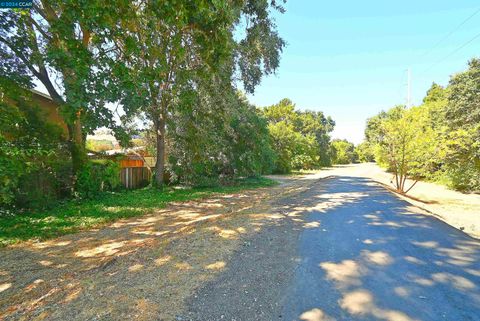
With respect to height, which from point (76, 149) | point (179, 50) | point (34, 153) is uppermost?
point (179, 50)

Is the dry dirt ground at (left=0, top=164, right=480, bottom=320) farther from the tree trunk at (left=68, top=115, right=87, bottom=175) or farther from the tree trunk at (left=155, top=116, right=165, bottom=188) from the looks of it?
the tree trunk at (left=155, top=116, right=165, bottom=188)

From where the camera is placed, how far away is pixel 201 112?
41.6 feet

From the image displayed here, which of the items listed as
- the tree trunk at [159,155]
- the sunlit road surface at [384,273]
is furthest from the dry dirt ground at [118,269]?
the tree trunk at [159,155]

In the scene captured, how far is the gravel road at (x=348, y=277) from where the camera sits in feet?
9.29

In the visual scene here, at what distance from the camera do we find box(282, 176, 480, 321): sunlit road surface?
9.34 feet

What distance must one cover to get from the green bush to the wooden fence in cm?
141

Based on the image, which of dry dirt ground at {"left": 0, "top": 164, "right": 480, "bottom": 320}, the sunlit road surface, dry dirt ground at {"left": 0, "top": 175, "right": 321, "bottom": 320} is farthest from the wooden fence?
the sunlit road surface

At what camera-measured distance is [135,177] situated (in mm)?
13719

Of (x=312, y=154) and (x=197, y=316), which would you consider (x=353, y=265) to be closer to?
(x=197, y=316)

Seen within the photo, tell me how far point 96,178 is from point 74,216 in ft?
9.53

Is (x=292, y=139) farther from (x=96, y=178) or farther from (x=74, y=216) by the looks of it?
(x=74, y=216)

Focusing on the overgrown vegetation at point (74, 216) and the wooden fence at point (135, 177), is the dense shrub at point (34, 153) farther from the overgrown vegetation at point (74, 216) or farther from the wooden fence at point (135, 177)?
the wooden fence at point (135, 177)

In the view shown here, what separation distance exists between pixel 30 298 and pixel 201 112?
10.4 meters

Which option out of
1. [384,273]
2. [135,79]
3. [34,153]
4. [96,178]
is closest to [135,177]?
[96,178]
